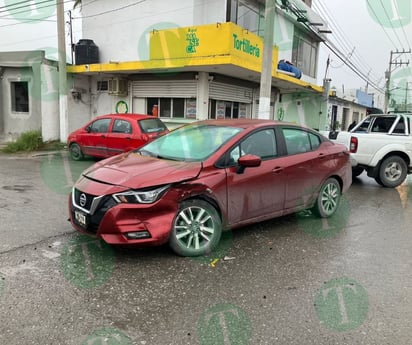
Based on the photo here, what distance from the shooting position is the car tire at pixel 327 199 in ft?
18.9

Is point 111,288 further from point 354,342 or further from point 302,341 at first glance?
point 354,342

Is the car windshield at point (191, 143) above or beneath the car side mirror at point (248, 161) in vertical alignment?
above

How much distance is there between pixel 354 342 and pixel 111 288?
2099 millimetres

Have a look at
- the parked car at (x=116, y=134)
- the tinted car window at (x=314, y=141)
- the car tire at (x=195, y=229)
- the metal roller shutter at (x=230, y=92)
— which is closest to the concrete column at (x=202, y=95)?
the metal roller shutter at (x=230, y=92)

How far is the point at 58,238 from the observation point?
185 inches

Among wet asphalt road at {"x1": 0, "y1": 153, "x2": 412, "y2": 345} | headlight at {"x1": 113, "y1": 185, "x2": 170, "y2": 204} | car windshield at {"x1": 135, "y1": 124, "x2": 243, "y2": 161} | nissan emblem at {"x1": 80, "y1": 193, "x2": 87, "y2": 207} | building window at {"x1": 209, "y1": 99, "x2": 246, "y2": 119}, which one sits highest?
building window at {"x1": 209, "y1": 99, "x2": 246, "y2": 119}

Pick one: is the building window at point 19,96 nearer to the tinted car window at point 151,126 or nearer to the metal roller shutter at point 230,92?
the metal roller shutter at point 230,92

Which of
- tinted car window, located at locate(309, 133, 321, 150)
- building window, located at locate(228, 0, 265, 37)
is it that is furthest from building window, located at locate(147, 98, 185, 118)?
tinted car window, located at locate(309, 133, 321, 150)

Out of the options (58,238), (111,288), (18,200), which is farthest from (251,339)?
(18,200)

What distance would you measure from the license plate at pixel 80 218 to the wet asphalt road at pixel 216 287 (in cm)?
39

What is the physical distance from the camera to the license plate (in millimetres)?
4016

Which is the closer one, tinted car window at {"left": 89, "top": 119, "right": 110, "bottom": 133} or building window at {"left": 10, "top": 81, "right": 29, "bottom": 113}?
tinted car window at {"left": 89, "top": 119, "right": 110, "bottom": 133}

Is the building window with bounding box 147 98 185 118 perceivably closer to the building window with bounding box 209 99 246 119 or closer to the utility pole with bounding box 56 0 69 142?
the building window with bounding box 209 99 246 119

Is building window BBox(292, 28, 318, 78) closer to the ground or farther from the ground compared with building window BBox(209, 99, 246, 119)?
farther from the ground
